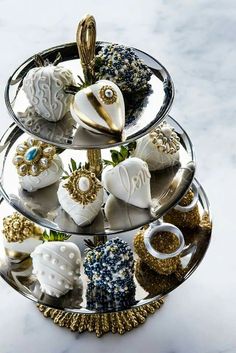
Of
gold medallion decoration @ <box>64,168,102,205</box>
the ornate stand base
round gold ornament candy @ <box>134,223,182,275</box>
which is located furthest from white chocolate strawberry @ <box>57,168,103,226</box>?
the ornate stand base

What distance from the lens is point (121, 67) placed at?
145 cm

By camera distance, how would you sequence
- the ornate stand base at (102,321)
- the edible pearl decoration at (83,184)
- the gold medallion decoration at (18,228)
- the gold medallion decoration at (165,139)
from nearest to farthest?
the edible pearl decoration at (83,184), the gold medallion decoration at (165,139), the gold medallion decoration at (18,228), the ornate stand base at (102,321)

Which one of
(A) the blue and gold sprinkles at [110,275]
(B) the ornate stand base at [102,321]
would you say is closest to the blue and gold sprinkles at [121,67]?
(A) the blue and gold sprinkles at [110,275]

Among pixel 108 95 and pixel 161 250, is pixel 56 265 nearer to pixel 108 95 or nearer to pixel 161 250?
pixel 161 250

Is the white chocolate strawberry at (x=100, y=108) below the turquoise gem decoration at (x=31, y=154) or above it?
above

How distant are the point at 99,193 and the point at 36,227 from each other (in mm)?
272

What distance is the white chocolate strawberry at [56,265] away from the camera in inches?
64.6

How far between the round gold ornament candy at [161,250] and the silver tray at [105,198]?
0.52 feet

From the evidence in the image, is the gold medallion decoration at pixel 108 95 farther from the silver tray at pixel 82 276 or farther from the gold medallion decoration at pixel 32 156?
the silver tray at pixel 82 276

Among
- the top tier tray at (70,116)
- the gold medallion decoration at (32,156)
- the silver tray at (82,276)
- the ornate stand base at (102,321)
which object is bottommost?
the ornate stand base at (102,321)

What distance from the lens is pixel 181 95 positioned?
229cm

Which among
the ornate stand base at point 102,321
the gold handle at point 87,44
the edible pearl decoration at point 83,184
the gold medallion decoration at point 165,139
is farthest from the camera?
the ornate stand base at point 102,321

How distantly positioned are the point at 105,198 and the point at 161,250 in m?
0.19
